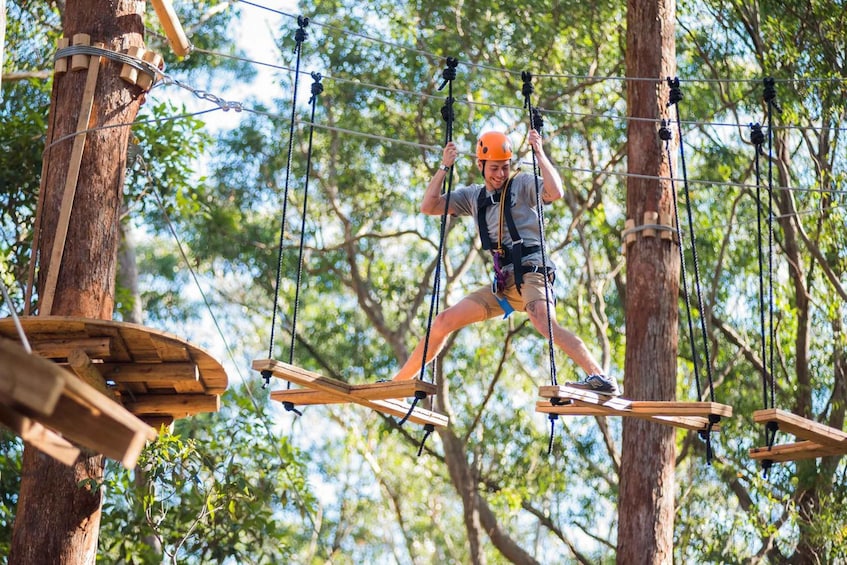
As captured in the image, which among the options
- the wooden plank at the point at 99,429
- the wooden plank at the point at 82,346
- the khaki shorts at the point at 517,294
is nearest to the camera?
the wooden plank at the point at 99,429

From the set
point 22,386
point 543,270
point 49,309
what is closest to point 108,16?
point 49,309

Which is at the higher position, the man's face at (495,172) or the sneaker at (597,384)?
the man's face at (495,172)

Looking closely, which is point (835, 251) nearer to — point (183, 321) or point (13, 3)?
point (13, 3)

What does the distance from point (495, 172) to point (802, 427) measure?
1.76 m

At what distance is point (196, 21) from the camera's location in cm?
1241

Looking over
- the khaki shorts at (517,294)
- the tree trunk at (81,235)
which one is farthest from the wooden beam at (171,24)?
the khaki shorts at (517,294)

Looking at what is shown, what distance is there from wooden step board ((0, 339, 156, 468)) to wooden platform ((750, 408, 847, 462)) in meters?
2.92

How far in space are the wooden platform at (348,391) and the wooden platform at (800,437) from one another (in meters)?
1.44

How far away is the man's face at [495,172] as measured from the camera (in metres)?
5.26

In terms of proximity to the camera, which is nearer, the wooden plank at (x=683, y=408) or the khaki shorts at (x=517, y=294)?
the wooden plank at (x=683, y=408)

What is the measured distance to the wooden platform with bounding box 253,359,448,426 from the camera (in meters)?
4.61

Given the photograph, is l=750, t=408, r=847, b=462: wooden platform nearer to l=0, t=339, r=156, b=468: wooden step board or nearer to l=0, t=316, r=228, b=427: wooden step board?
l=0, t=316, r=228, b=427: wooden step board

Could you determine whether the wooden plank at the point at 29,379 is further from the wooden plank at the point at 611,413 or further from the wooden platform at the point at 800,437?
the wooden platform at the point at 800,437

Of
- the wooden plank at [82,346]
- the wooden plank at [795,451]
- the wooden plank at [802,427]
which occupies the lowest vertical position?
the wooden plank at [795,451]
